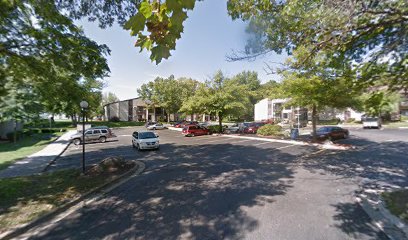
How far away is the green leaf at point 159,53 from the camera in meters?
1.75

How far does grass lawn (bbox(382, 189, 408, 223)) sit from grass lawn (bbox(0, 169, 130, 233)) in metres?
8.63

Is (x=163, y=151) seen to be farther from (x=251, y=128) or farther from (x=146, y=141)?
(x=251, y=128)

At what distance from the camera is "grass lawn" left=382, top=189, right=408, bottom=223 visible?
474 centimetres

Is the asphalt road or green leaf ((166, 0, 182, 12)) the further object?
the asphalt road

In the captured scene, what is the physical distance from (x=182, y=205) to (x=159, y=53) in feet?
16.2

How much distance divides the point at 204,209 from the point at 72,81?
829 centimetres

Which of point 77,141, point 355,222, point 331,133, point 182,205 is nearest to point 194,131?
point 77,141

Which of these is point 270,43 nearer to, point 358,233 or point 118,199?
point 358,233

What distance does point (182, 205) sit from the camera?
18.7 feet

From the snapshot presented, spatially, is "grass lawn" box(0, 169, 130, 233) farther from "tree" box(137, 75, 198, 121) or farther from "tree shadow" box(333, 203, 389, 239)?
"tree" box(137, 75, 198, 121)

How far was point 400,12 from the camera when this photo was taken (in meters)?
3.69

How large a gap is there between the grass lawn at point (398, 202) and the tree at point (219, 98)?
19.5m

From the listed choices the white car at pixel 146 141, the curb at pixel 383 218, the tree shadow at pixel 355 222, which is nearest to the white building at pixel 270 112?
the white car at pixel 146 141

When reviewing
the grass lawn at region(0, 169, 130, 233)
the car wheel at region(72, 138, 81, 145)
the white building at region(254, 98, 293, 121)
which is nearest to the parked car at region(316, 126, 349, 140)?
the grass lawn at region(0, 169, 130, 233)
